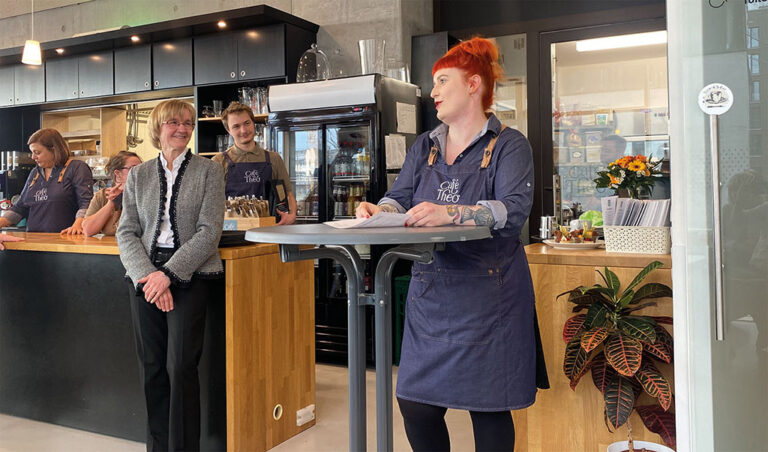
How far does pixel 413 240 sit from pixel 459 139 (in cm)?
76

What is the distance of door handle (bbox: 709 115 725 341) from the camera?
1.83 meters

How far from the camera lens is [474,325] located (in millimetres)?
1875

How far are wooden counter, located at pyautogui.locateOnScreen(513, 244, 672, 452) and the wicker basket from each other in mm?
53

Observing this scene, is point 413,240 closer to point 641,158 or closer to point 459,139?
point 459,139

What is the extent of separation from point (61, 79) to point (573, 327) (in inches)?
250

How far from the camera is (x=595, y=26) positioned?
5.26 metres

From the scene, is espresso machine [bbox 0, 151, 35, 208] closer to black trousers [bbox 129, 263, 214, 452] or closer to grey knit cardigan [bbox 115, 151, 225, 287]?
grey knit cardigan [bbox 115, 151, 225, 287]

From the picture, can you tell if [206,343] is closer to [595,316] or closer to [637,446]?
[595,316]

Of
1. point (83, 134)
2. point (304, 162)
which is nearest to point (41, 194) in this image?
point (304, 162)

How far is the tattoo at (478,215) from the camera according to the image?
1728 millimetres

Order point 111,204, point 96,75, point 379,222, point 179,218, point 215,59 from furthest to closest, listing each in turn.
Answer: point 96,75, point 215,59, point 111,204, point 179,218, point 379,222

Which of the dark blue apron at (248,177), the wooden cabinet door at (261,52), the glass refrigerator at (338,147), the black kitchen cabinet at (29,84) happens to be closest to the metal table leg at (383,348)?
the dark blue apron at (248,177)

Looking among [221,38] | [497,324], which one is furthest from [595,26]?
[497,324]

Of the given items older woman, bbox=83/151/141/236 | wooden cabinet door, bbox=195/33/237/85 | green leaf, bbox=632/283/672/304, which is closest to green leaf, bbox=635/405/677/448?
green leaf, bbox=632/283/672/304
